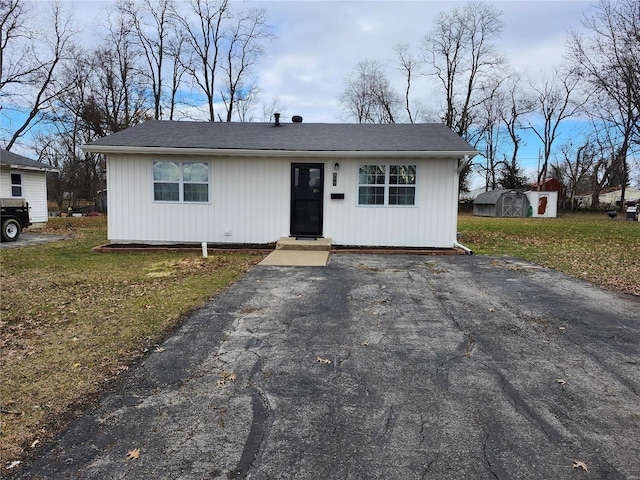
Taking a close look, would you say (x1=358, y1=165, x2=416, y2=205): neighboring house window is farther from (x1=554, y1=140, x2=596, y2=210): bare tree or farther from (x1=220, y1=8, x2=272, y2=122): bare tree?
(x1=554, y1=140, x2=596, y2=210): bare tree

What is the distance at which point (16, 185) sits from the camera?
56.1 feet

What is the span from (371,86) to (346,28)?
19.7 meters

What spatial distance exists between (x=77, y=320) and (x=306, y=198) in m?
6.50

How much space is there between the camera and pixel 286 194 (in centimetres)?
1008

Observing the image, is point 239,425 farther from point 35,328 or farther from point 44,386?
point 35,328

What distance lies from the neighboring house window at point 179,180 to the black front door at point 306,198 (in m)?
2.29

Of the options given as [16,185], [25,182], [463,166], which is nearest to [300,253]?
[463,166]

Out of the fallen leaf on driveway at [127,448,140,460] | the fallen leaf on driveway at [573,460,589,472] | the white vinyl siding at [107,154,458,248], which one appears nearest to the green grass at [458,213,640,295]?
the white vinyl siding at [107,154,458,248]

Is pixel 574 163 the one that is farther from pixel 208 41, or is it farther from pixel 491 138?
pixel 208 41

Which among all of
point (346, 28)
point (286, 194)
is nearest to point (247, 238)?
point (286, 194)

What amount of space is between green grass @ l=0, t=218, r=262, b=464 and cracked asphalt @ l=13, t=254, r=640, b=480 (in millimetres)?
256

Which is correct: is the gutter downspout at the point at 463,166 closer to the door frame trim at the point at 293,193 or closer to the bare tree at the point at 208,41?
the door frame trim at the point at 293,193

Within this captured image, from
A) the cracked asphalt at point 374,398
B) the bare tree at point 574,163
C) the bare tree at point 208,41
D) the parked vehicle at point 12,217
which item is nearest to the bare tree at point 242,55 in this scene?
the bare tree at point 208,41

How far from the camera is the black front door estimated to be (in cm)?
1004
